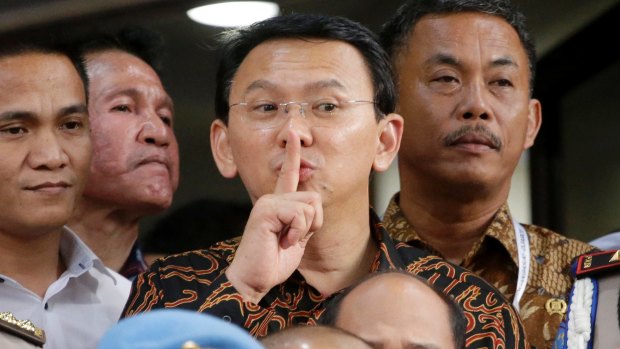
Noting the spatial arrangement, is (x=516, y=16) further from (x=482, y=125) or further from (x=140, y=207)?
(x=140, y=207)

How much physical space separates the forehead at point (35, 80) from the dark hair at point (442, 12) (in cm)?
74

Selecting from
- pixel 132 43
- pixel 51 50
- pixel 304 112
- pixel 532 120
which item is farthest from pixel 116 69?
pixel 532 120

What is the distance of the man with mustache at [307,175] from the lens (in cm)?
205

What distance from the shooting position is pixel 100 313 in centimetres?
248

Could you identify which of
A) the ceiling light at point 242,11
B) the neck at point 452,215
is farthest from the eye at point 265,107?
the neck at point 452,215

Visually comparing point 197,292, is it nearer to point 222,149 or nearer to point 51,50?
point 222,149

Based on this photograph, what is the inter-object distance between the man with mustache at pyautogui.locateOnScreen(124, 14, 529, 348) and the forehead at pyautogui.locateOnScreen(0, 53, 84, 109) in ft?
1.07

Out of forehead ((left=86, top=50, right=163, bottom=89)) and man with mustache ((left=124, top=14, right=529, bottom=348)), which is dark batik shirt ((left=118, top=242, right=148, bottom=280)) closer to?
forehead ((left=86, top=50, right=163, bottom=89))

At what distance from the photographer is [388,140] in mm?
2303

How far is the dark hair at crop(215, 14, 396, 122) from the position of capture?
7.45 ft

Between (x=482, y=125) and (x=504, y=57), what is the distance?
0.17 metres

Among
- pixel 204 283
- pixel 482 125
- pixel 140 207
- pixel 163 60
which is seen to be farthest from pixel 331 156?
pixel 163 60

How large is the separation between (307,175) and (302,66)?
20 cm

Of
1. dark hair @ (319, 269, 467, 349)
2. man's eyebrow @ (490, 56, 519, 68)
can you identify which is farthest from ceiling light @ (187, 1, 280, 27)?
dark hair @ (319, 269, 467, 349)
